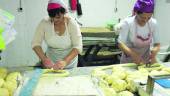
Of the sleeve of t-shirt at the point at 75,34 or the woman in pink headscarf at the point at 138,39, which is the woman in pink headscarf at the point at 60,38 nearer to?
the sleeve of t-shirt at the point at 75,34

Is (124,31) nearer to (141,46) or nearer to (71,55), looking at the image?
Answer: (141,46)

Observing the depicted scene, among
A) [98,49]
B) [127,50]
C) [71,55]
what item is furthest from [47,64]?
[98,49]

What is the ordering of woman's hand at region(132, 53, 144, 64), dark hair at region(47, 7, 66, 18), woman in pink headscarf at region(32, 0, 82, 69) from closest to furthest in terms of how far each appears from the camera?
dark hair at region(47, 7, 66, 18), woman's hand at region(132, 53, 144, 64), woman in pink headscarf at region(32, 0, 82, 69)

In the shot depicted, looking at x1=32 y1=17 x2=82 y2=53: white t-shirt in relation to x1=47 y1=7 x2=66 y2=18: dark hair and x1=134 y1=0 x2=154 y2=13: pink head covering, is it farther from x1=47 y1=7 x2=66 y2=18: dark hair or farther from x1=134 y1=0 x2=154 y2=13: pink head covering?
x1=134 y1=0 x2=154 y2=13: pink head covering

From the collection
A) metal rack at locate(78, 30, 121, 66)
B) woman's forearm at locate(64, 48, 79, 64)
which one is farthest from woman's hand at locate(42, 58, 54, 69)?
metal rack at locate(78, 30, 121, 66)

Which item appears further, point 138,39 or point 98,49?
point 98,49

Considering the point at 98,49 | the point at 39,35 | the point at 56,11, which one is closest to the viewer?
the point at 56,11

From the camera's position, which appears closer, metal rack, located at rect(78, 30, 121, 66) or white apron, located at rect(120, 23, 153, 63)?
white apron, located at rect(120, 23, 153, 63)

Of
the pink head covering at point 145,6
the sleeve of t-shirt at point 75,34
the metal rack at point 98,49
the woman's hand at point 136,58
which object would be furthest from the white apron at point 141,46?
the metal rack at point 98,49

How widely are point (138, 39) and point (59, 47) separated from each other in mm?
753

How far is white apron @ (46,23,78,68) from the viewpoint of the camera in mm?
2488

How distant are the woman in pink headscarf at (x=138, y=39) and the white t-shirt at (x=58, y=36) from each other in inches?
16.1

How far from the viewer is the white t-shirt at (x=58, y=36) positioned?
96.7 inches

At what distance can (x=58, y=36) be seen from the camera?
2.49 metres
